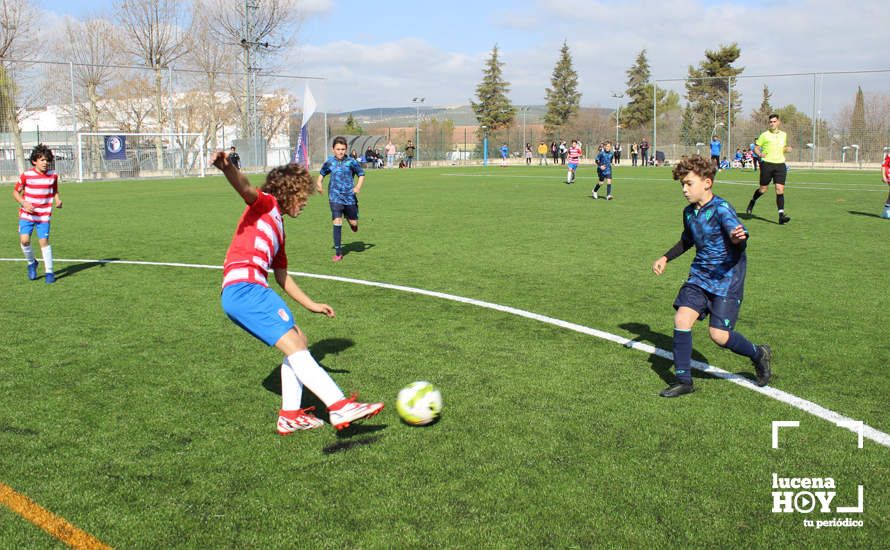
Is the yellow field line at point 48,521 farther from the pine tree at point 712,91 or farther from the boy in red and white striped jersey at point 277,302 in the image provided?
the pine tree at point 712,91

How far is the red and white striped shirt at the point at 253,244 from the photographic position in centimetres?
430

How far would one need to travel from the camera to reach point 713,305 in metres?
5.01

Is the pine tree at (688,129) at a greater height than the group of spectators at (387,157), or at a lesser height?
greater

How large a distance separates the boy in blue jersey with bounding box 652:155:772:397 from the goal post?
37.3 metres

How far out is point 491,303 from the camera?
25.4 feet

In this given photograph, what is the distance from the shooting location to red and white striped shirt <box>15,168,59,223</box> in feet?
31.6

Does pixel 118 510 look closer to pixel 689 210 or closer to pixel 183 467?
pixel 183 467

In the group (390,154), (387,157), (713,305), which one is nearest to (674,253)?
(713,305)

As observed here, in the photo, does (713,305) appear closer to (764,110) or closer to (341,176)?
(341,176)

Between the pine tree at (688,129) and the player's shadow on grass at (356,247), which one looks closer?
the player's shadow on grass at (356,247)

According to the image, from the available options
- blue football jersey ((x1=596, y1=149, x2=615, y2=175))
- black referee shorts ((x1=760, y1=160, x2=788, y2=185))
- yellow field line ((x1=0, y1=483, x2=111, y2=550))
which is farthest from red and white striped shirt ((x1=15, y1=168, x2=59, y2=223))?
blue football jersey ((x1=596, y1=149, x2=615, y2=175))

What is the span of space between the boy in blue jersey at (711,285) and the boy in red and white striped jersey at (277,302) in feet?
7.16

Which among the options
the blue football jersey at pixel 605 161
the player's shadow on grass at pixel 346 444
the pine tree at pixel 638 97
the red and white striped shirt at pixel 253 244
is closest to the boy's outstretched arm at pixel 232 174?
the red and white striped shirt at pixel 253 244

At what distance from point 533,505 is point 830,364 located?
330 cm
